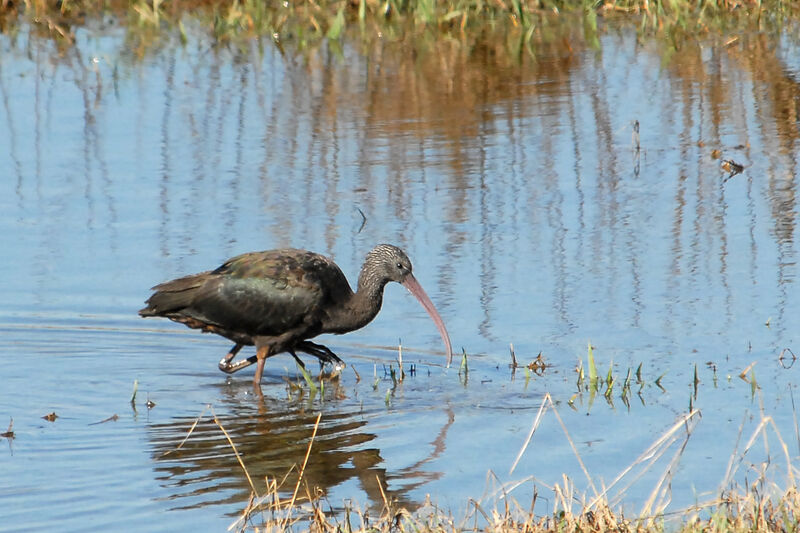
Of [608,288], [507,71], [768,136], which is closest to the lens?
[608,288]

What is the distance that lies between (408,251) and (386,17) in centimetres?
959

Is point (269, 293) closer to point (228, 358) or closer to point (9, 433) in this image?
point (228, 358)

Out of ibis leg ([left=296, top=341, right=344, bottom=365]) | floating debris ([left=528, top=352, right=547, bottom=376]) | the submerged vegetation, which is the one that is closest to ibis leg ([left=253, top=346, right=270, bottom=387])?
ibis leg ([left=296, top=341, right=344, bottom=365])

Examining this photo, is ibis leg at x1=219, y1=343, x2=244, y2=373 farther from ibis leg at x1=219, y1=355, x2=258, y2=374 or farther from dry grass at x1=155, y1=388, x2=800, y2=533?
dry grass at x1=155, y1=388, x2=800, y2=533

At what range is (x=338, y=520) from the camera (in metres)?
5.92

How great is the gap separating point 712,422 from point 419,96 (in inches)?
323

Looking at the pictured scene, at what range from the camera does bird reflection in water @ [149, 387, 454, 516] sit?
6434mm

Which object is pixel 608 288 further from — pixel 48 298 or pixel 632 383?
pixel 48 298

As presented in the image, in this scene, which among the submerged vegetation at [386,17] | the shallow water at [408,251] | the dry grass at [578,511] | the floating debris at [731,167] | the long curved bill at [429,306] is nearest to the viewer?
the dry grass at [578,511]

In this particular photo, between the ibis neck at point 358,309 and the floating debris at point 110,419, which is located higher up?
the ibis neck at point 358,309

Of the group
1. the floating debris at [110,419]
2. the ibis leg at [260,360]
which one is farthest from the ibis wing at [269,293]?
the floating debris at [110,419]

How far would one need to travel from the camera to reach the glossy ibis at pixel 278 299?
8.50m

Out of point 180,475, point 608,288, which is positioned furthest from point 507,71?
point 180,475

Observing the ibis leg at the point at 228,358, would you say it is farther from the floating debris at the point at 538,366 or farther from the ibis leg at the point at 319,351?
the floating debris at the point at 538,366
